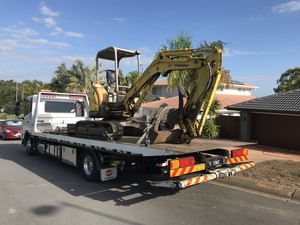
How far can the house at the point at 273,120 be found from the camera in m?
18.0

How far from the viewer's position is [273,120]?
62.8 ft

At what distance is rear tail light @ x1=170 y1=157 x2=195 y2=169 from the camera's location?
660 cm

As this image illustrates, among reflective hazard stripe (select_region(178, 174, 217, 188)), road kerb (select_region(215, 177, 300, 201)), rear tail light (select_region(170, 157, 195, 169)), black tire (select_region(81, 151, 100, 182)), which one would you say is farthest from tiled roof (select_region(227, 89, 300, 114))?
black tire (select_region(81, 151, 100, 182))

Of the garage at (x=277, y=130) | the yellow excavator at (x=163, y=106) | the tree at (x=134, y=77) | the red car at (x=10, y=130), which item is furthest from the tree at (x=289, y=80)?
the yellow excavator at (x=163, y=106)

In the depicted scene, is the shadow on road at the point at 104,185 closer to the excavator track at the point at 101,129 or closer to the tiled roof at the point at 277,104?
the excavator track at the point at 101,129

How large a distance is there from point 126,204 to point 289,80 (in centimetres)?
4217

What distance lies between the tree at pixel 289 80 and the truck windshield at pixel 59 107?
3416 centimetres

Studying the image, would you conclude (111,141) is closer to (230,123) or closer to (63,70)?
(230,123)

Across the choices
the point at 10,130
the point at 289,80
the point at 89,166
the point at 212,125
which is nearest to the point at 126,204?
the point at 89,166

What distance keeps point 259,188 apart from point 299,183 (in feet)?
4.04

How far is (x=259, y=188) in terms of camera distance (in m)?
8.48

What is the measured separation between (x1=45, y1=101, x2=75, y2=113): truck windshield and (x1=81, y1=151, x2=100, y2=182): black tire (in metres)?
4.59

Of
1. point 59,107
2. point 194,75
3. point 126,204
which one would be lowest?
point 126,204

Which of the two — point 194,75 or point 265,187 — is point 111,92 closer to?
point 194,75
